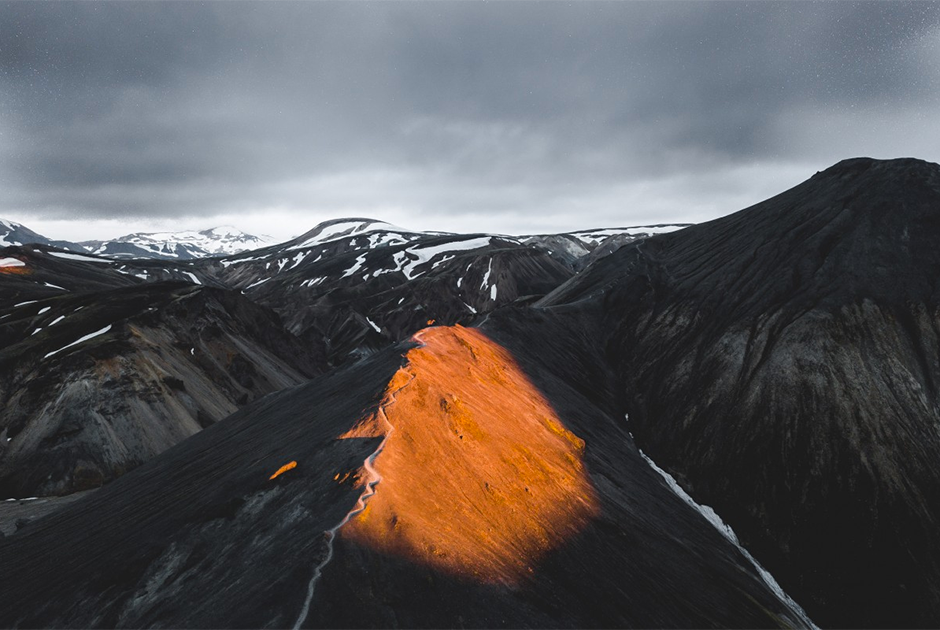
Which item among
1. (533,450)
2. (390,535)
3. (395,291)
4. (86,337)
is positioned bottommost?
(533,450)

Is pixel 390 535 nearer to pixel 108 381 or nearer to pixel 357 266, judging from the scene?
pixel 108 381

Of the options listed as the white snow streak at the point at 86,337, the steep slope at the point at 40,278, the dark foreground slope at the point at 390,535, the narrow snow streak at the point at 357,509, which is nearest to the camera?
the narrow snow streak at the point at 357,509

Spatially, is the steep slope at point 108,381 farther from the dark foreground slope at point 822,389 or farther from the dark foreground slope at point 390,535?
the dark foreground slope at point 822,389

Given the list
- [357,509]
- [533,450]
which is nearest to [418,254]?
[533,450]

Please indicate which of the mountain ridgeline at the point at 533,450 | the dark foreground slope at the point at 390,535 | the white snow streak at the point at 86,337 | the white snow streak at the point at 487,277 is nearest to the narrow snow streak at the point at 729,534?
the mountain ridgeline at the point at 533,450

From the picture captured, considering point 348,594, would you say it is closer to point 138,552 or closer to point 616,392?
point 138,552

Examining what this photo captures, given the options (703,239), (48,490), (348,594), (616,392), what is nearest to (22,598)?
(348,594)

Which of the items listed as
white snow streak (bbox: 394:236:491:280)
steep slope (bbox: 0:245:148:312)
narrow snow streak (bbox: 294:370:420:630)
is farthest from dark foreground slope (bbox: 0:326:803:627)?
white snow streak (bbox: 394:236:491:280)

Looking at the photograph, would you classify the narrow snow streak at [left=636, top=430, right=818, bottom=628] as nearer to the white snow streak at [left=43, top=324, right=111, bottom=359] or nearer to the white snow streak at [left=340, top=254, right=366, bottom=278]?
the white snow streak at [left=43, top=324, right=111, bottom=359]
